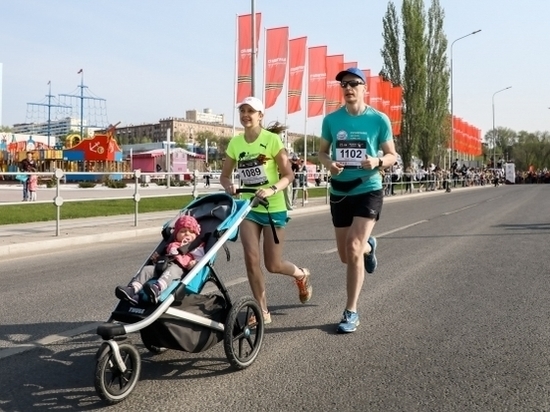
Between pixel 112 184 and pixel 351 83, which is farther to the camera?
pixel 112 184


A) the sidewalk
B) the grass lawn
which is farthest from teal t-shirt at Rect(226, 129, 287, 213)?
the grass lawn

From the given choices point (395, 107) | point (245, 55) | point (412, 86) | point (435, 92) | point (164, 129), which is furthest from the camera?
point (164, 129)

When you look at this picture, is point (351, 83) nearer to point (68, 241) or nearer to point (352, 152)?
point (352, 152)

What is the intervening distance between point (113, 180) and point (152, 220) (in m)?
21.4

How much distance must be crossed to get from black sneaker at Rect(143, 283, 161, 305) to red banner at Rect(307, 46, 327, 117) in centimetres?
2675

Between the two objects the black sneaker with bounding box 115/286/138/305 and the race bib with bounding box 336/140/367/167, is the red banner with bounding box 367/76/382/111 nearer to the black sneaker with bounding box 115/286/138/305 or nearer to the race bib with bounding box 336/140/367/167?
the race bib with bounding box 336/140/367/167

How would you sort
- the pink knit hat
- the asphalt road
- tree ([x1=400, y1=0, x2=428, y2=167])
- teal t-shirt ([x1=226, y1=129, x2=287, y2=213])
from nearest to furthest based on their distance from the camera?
the asphalt road < the pink knit hat < teal t-shirt ([x1=226, y1=129, x2=287, y2=213]) < tree ([x1=400, y1=0, x2=428, y2=167])

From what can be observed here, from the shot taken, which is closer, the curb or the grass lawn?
the curb

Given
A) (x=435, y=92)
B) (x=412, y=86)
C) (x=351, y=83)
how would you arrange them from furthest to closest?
(x=435, y=92), (x=412, y=86), (x=351, y=83)

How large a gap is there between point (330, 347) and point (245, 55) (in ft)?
65.5

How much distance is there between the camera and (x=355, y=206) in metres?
5.28

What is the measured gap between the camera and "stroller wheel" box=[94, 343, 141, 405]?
3438 millimetres

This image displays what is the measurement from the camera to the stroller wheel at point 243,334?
414 cm

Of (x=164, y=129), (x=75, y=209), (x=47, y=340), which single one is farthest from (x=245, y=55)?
(x=164, y=129)
